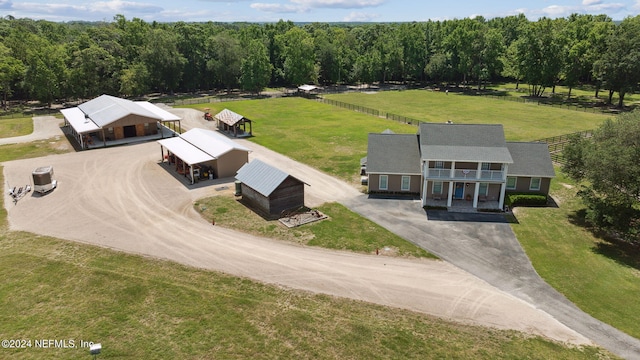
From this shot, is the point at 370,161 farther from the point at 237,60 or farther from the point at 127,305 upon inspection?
the point at 237,60

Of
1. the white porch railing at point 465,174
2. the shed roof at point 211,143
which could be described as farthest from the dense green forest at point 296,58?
the white porch railing at point 465,174

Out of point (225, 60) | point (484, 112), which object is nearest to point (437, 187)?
point (484, 112)

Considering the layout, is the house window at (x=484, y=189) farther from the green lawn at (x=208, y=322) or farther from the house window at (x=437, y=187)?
the green lawn at (x=208, y=322)

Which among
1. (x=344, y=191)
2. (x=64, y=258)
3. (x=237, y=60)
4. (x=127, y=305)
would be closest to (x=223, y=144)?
(x=344, y=191)

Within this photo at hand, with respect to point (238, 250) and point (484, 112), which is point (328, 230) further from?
point (484, 112)

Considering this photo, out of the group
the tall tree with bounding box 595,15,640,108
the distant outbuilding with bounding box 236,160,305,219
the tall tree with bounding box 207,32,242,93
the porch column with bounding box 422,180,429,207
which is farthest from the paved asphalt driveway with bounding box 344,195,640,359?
the tall tree with bounding box 207,32,242,93

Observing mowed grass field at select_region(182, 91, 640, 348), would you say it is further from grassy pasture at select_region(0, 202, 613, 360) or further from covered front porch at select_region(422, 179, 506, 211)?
grassy pasture at select_region(0, 202, 613, 360)
